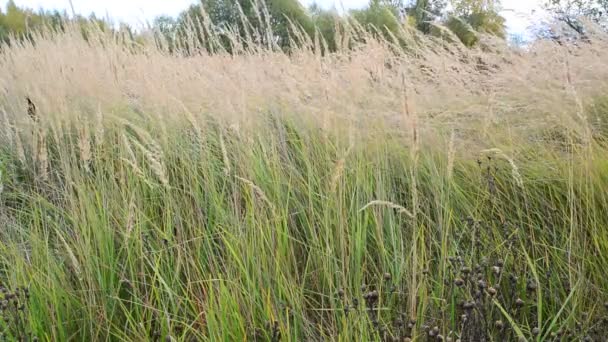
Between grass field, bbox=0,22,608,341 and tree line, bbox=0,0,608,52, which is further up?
tree line, bbox=0,0,608,52

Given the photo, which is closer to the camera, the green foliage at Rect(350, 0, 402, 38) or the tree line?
the green foliage at Rect(350, 0, 402, 38)

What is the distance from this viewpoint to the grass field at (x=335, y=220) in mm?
1375

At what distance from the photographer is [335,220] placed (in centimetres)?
165

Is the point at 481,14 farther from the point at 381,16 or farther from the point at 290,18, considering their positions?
the point at 381,16

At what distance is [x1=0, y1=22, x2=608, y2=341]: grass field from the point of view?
1.38 meters

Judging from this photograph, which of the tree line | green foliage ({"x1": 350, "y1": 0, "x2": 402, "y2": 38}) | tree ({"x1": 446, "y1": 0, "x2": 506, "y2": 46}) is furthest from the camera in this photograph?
the tree line

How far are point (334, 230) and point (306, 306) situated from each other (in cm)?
29

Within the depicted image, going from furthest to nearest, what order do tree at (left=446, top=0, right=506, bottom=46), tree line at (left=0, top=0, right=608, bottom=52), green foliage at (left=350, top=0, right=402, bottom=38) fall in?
tree line at (left=0, top=0, right=608, bottom=52)
tree at (left=446, top=0, right=506, bottom=46)
green foliage at (left=350, top=0, right=402, bottom=38)

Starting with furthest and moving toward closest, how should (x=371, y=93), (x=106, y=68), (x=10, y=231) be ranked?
(x=106, y=68)
(x=371, y=93)
(x=10, y=231)

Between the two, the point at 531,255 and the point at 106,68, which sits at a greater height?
the point at 106,68

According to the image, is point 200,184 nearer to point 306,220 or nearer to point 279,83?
point 306,220

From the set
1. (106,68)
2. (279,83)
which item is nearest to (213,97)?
(279,83)

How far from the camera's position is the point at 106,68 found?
3.43 m

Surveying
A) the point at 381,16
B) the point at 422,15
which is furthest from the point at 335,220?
the point at 381,16
